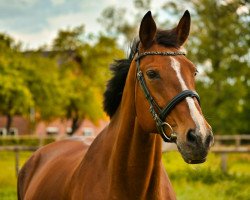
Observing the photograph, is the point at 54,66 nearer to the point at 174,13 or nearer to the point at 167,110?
the point at 174,13

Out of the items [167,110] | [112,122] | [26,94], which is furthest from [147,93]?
[26,94]

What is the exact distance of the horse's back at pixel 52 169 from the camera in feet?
15.5

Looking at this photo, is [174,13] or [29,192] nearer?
[29,192]

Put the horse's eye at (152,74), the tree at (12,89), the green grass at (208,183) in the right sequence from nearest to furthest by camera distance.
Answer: the horse's eye at (152,74)
the green grass at (208,183)
the tree at (12,89)

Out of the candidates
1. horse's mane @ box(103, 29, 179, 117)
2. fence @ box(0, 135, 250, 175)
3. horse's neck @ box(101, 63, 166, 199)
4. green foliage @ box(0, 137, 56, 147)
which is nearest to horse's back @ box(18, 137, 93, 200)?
horse's mane @ box(103, 29, 179, 117)

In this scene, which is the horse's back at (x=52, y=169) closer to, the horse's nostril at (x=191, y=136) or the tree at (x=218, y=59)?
the horse's nostril at (x=191, y=136)

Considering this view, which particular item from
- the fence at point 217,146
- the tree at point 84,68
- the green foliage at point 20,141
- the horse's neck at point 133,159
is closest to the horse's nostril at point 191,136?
the horse's neck at point 133,159

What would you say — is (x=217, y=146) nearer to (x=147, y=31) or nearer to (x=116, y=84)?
(x=116, y=84)

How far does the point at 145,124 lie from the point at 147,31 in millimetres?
705

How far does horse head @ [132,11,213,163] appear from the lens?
2.98 metres

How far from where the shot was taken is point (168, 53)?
342 centimetres

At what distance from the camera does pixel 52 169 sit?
17.4 feet

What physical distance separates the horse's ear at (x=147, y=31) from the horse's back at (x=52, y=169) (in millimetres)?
1503

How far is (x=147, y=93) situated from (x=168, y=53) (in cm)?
32
